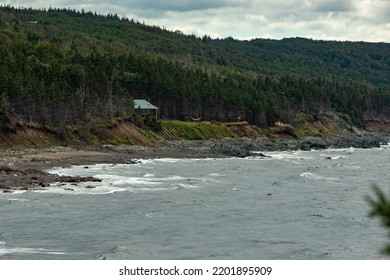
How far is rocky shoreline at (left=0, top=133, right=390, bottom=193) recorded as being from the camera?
6012cm

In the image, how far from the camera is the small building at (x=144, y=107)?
130663mm

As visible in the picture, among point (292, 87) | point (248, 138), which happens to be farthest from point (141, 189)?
point (292, 87)

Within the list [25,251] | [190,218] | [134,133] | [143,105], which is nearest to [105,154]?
[134,133]

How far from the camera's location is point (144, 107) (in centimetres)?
13188

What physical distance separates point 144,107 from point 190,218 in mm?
87010

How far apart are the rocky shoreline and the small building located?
14.6 metres

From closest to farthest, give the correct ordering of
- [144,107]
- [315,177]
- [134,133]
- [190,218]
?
[190,218] → [315,177] → [134,133] → [144,107]

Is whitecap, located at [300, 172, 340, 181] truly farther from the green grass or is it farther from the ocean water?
the green grass

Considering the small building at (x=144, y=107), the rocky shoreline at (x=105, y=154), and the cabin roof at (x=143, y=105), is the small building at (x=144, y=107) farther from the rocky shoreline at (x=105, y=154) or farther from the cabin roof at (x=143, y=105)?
the rocky shoreline at (x=105, y=154)

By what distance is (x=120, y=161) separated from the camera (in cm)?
8475

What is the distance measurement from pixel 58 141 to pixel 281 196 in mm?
45192

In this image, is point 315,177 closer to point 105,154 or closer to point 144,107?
point 105,154

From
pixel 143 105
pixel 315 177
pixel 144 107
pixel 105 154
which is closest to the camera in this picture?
pixel 315 177

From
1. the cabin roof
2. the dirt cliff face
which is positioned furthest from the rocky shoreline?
the cabin roof
